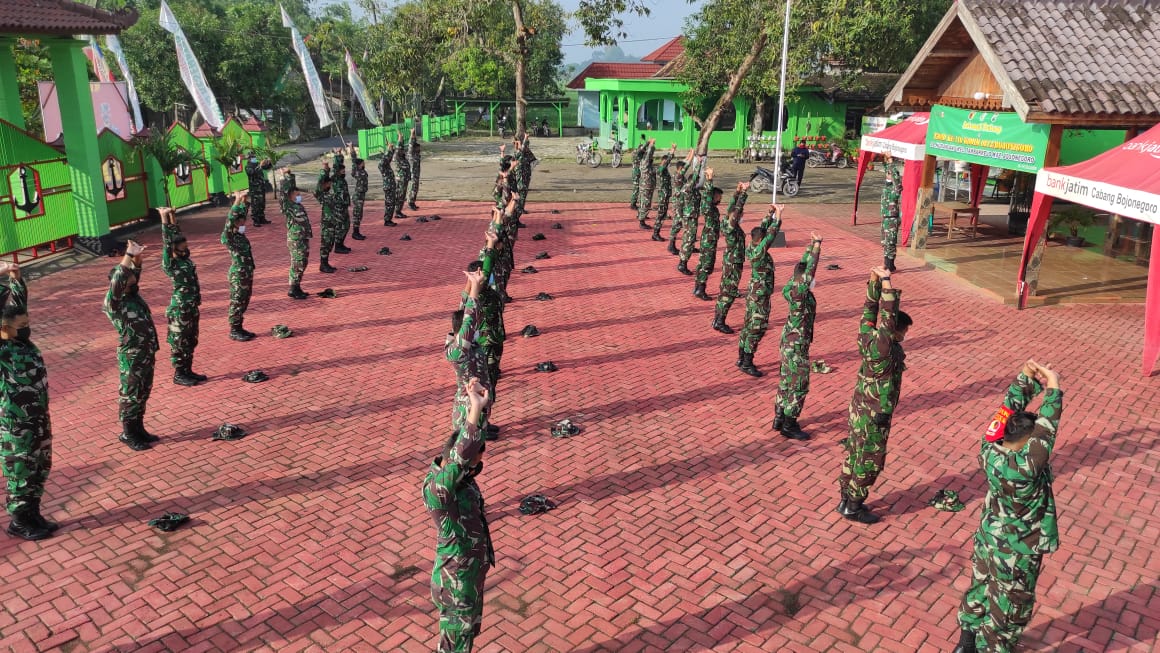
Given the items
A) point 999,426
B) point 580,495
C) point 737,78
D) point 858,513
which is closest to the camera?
point 999,426

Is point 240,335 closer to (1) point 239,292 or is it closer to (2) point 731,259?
(1) point 239,292

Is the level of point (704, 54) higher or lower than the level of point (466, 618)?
higher

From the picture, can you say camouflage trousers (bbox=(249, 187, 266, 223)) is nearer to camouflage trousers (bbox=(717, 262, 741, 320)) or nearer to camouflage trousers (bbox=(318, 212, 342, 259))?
camouflage trousers (bbox=(318, 212, 342, 259))

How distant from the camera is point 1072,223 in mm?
18047

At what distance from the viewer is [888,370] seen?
6445 millimetres

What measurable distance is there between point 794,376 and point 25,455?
676 centimetres

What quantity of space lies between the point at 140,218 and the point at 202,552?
15317mm

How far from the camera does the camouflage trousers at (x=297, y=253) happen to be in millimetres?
12586

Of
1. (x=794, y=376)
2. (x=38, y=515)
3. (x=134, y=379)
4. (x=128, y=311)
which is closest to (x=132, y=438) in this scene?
Answer: (x=134, y=379)

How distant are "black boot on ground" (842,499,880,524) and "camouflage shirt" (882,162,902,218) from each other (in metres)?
9.26

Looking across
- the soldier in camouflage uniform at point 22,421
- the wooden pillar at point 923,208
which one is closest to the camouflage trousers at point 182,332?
the soldier in camouflage uniform at point 22,421

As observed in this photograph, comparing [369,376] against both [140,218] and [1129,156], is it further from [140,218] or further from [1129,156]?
[140,218]

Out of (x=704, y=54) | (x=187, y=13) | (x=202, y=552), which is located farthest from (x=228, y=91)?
(x=202, y=552)

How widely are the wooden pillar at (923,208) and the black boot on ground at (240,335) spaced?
43.7 ft
